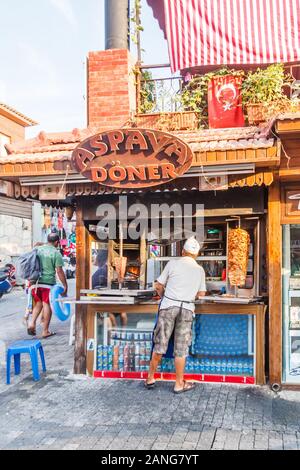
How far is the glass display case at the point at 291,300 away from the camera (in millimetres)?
5992

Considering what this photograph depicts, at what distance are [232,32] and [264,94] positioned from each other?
4.34ft

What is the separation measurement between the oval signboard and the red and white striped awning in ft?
8.19

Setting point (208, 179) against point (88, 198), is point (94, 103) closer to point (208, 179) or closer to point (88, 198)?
point (88, 198)

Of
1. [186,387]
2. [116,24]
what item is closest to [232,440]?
[186,387]

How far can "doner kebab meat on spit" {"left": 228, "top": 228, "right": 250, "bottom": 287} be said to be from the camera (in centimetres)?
617

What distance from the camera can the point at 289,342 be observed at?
6.05 metres

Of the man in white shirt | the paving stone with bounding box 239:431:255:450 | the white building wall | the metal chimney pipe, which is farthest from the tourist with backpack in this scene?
the white building wall

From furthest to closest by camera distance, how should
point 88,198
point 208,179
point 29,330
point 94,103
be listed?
1. point 29,330
2. point 94,103
3. point 88,198
4. point 208,179

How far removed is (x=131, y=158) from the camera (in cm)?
584

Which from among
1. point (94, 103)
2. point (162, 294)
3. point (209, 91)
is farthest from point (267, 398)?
point (94, 103)

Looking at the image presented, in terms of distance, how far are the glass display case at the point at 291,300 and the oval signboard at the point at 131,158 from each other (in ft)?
5.86

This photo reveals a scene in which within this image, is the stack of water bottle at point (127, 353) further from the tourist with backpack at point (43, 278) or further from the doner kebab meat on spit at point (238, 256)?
the tourist with backpack at point (43, 278)

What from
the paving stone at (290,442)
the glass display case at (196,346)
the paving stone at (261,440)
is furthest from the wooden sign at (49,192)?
the paving stone at (290,442)
